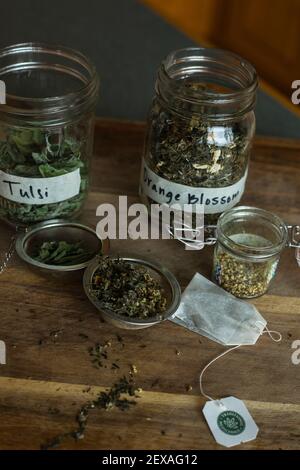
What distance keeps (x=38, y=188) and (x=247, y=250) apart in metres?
0.30

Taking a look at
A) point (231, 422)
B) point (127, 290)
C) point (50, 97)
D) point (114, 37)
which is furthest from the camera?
point (114, 37)

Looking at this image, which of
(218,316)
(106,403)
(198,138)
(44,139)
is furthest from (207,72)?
(106,403)

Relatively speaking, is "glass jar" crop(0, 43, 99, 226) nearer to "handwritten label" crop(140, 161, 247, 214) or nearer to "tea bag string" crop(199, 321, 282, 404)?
"handwritten label" crop(140, 161, 247, 214)

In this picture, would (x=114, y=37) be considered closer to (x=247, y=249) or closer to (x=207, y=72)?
(x=207, y=72)

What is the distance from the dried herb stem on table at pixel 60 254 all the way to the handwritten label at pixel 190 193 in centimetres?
14

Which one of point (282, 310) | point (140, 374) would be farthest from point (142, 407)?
point (282, 310)

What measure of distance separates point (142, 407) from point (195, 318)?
0.17 meters

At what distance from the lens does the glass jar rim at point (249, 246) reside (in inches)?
36.4

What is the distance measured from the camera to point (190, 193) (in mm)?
1000

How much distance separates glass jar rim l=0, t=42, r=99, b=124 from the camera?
36.4 inches

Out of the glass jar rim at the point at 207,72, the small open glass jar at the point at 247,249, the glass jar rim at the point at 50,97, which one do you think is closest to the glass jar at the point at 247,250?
the small open glass jar at the point at 247,249

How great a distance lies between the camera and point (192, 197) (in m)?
1.00

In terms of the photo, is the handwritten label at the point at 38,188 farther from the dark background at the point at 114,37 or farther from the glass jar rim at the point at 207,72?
the dark background at the point at 114,37
